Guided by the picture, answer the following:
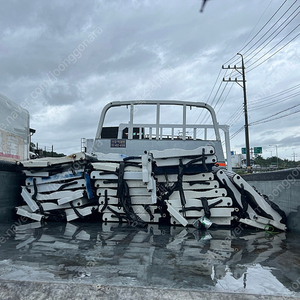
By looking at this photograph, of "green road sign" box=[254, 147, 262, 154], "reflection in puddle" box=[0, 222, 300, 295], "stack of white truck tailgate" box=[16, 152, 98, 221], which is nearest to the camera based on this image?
"reflection in puddle" box=[0, 222, 300, 295]

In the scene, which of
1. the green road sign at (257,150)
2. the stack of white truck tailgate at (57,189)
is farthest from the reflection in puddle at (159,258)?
the green road sign at (257,150)

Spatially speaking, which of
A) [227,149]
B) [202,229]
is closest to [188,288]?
[202,229]

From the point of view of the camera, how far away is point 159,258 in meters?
2.75

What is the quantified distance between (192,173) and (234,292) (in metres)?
2.71

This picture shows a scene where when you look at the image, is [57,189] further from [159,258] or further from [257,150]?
[257,150]

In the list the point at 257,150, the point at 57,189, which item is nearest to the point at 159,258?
the point at 57,189

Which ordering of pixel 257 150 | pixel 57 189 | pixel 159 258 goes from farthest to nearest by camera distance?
1. pixel 257 150
2. pixel 57 189
3. pixel 159 258

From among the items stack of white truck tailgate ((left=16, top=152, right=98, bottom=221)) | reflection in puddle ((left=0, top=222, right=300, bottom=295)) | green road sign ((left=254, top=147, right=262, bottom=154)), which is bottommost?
reflection in puddle ((left=0, top=222, right=300, bottom=295))

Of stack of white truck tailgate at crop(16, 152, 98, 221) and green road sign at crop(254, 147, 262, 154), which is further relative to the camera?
green road sign at crop(254, 147, 262, 154)

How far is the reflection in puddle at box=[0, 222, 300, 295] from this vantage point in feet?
7.11

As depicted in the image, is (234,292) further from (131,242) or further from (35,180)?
(35,180)

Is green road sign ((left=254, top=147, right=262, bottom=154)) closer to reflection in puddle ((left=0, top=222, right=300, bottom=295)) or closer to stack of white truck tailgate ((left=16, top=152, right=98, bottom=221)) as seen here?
reflection in puddle ((left=0, top=222, right=300, bottom=295))

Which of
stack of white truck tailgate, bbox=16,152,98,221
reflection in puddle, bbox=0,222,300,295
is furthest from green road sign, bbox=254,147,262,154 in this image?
stack of white truck tailgate, bbox=16,152,98,221

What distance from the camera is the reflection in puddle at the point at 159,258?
217cm
